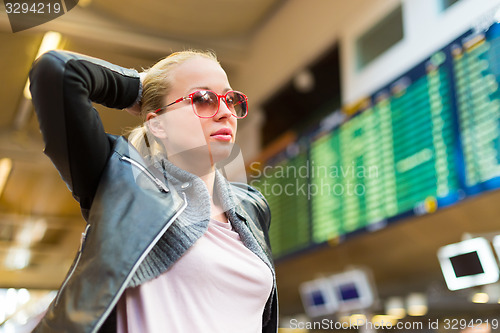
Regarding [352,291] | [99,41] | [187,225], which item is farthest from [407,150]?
[187,225]

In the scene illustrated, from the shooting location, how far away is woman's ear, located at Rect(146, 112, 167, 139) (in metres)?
0.88

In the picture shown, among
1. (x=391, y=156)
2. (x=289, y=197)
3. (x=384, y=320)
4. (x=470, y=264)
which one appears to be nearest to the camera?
(x=470, y=264)

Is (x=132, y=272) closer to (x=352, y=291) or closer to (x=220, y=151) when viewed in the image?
(x=220, y=151)

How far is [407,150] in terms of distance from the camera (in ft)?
8.28

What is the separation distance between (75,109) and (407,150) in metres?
2.03

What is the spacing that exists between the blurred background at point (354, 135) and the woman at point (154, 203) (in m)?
0.81

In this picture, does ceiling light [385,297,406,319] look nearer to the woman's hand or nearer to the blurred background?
the blurred background

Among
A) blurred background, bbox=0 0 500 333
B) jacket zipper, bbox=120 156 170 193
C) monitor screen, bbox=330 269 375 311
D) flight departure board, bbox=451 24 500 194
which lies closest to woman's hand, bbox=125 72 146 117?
jacket zipper, bbox=120 156 170 193

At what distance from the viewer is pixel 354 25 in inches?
125

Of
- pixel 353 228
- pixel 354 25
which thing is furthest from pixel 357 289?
pixel 354 25

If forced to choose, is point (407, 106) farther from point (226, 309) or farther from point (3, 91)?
point (226, 309)

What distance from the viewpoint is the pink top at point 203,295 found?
74 cm

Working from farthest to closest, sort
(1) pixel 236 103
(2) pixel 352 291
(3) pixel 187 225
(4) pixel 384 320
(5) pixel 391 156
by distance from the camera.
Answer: (4) pixel 384 320 < (2) pixel 352 291 < (5) pixel 391 156 < (1) pixel 236 103 < (3) pixel 187 225

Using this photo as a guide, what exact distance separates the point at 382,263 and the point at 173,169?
2762 millimetres
